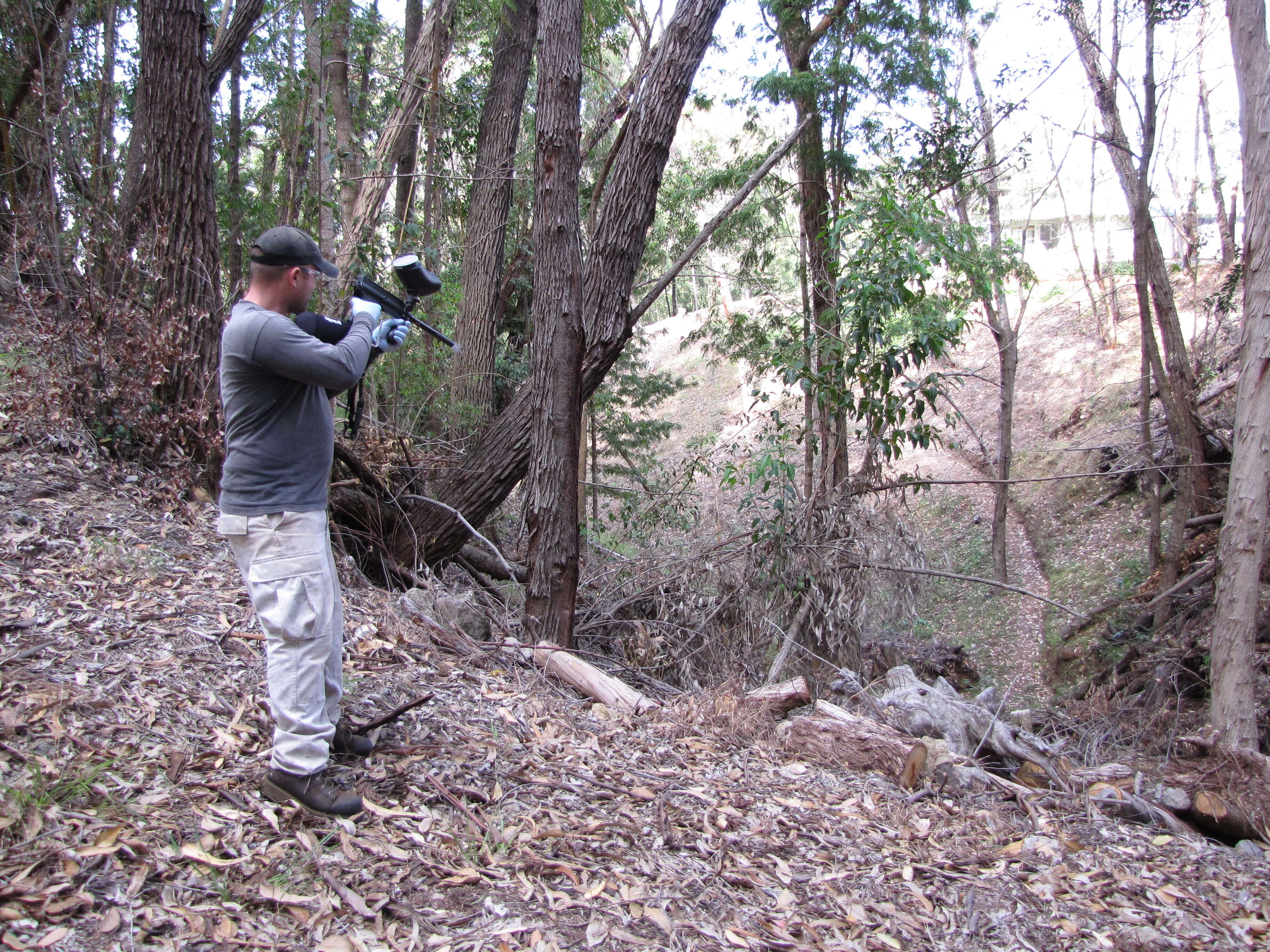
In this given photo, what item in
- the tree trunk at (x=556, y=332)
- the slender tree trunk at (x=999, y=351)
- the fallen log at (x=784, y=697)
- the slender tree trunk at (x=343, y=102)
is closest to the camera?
the fallen log at (x=784, y=697)

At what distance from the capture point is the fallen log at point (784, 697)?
4.72m

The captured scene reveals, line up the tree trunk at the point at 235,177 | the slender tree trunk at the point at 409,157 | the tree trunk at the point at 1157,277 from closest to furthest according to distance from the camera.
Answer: the slender tree trunk at the point at 409,157, the tree trunk at the point at 1157,277, the tree trunk at the point at 235,177

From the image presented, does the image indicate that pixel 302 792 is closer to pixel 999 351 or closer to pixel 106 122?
pixel 106 122

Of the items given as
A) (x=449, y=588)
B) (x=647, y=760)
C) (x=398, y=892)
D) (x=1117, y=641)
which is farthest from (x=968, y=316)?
(x=398, y=892)

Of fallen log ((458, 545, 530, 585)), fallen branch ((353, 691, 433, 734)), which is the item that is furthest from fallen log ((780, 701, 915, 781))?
fallen log ((458, 545, 530, 585))

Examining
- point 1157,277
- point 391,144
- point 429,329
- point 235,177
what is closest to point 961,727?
point 429,329

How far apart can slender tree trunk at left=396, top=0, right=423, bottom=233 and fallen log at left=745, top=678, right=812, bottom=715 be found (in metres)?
5.69

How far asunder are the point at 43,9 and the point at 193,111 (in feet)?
11.4

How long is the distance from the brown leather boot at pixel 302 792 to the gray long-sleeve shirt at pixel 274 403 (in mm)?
934

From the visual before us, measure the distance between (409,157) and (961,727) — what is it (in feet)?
32.2

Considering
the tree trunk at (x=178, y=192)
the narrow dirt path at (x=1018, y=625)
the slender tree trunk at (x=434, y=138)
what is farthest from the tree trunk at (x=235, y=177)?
the narrow dirt path at (x=1018, y=625)

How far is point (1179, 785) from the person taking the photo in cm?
430

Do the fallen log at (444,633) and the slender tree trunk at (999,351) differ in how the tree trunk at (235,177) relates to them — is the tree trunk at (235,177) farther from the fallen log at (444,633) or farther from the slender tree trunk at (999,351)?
the slender tree trunk at (999,351)

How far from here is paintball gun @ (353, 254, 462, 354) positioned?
128 inches
